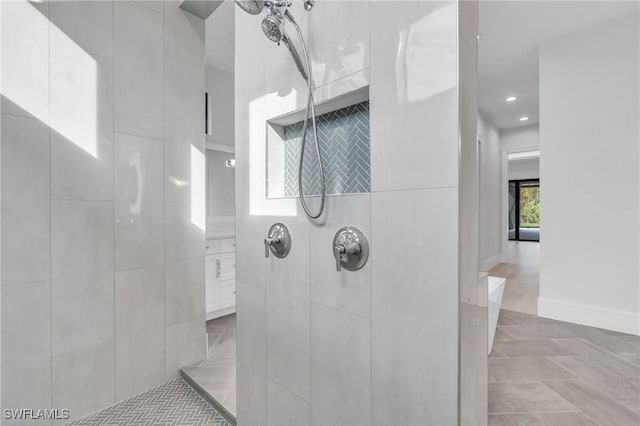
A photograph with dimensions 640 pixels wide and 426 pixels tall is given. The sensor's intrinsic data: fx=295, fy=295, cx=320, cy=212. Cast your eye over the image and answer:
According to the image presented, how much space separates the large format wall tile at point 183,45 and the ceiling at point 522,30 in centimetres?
251

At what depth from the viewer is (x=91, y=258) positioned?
1.79 metres

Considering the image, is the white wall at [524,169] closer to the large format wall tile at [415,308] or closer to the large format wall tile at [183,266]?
the large format wall tile at [183,266]

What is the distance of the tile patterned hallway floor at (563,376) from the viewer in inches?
68.4

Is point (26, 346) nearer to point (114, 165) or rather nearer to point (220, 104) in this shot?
point (114, 165)

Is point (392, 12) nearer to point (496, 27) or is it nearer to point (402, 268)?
point (402, 268)

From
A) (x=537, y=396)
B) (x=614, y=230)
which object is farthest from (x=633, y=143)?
(x=537, y=396)

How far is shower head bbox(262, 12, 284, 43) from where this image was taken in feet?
3.60

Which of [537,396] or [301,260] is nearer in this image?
[301,260]

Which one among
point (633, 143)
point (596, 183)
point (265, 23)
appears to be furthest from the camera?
point (596, 183)

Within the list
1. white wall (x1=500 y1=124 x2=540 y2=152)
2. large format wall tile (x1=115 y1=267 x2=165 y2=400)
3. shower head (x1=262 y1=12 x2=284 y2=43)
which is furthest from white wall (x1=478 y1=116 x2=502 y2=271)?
large format wall tile (x1=115 y1=267 x2=165 y2=400)

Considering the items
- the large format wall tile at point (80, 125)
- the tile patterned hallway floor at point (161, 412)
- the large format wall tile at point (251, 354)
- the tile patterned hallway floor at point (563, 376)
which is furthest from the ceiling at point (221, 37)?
the tile patterned hallway floor at point (563, 376)

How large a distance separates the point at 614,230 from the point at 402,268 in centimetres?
327

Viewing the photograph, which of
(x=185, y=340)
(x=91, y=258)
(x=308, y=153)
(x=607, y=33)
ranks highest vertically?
(x=607, y=33)

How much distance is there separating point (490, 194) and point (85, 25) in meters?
6.49
